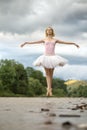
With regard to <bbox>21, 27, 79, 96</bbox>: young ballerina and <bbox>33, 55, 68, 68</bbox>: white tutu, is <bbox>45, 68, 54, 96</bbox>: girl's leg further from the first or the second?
<bbox>33, 55, 68, 68</bbox>: white tutu

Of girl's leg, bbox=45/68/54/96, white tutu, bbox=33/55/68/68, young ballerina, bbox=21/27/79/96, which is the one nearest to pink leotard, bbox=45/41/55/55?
young ballerina, bbox=21/27/79/96

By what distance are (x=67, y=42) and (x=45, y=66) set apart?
1409 millimetres

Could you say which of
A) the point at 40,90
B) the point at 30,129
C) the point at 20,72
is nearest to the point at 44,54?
the point at 30,129

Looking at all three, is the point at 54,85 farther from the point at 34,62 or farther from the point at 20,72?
the point at 34,62

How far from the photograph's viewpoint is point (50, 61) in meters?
20.0

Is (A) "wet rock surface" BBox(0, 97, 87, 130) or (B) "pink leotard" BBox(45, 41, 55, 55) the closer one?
(A) "wet rock surface" BBox(0, 97, 87, 130)

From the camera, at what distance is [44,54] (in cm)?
2059

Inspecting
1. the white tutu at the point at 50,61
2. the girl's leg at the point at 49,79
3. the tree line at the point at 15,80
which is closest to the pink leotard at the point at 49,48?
the white tutu at the point at 50,61

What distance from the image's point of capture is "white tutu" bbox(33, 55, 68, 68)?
20047mm

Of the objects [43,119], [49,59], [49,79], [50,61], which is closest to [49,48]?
[49,59]

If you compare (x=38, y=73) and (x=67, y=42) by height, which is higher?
(x=38, y=73)

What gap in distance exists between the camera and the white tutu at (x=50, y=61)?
20047 mm

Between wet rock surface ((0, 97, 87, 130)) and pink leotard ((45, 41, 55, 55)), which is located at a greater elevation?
pink leotard ((45, 41, 55, 55))

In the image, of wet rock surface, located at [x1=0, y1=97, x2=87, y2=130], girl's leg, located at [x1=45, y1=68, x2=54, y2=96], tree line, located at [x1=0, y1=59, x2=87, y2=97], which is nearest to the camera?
wet rock surface, located at [x1=0, y1=97, x2=87, y2=130]
